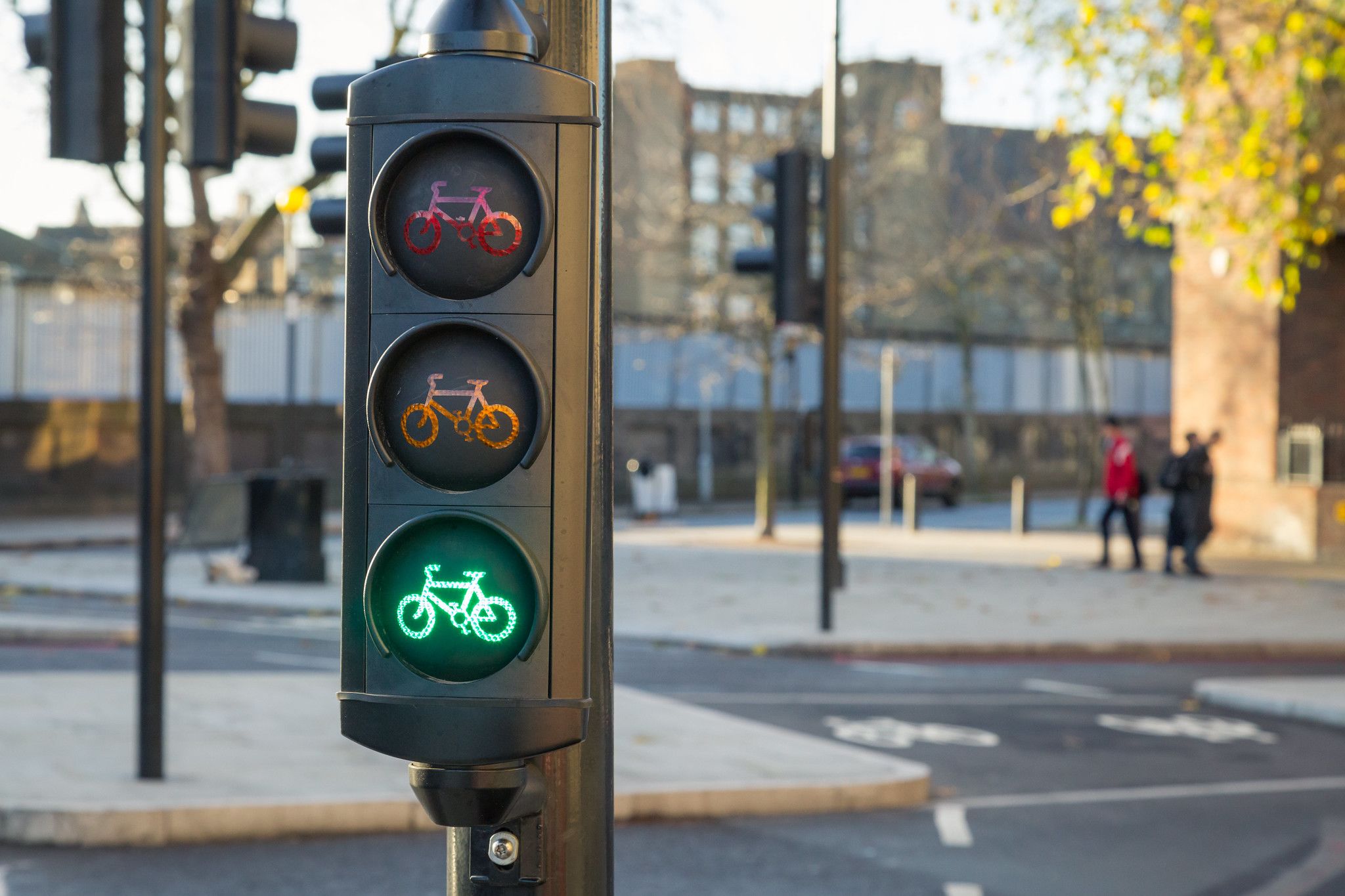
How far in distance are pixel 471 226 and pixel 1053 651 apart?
1138cm

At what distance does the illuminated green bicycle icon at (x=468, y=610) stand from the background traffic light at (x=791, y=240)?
34.5 ft

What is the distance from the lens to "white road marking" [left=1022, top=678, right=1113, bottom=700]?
10633 millimetres

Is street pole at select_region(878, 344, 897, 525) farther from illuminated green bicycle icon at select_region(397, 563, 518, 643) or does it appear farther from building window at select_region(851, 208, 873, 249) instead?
illuminated green bicycle icon at select_region(397, 563, 518, 643)

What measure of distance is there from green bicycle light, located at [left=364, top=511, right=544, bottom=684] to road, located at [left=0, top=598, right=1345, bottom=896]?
362 cm

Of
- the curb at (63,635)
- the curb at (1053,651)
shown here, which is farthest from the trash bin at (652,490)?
the curb at (63,635)

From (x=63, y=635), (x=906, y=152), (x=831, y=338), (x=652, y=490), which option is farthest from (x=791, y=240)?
(x=652, y=490)

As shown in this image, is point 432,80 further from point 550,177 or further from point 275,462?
point 275,462

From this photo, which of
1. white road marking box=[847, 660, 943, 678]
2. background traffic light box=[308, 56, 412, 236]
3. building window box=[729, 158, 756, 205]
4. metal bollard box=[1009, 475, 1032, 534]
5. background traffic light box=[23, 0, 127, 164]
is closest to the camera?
background traffic light box=[308, 56, 412, 236]

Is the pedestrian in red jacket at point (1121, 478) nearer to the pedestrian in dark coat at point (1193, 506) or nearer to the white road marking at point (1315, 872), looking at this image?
the pedestrian in dark coat at point (1193, 506)

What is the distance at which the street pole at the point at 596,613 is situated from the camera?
7.48 ft

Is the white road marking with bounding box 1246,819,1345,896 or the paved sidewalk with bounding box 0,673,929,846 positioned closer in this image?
the white road marking with bounding box 1246,819,1345,896

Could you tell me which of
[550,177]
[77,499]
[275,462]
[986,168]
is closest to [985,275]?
[986,168]

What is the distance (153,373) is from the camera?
6.29 metres

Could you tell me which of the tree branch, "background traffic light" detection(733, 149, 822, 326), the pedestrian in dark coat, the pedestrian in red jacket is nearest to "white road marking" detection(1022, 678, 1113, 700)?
"background traffic light" detection(733, 149, 822, 326)
